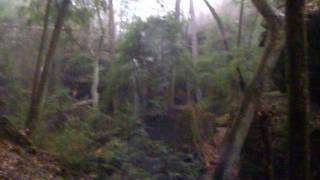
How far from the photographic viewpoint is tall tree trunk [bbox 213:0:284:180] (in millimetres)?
13164

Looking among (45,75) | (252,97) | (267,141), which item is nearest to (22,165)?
(45,75)

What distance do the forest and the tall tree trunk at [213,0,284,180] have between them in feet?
0.10

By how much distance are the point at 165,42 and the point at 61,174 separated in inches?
377

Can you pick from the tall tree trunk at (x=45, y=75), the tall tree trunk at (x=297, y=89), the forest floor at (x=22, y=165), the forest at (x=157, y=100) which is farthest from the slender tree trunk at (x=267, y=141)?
the tall tree trunk at (x=45, y=75)

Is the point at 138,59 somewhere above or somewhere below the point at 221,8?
below

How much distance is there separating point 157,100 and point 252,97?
724 centimetres

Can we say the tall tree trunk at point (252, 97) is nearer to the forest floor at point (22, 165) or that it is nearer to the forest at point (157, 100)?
the forest at point (157, 100)

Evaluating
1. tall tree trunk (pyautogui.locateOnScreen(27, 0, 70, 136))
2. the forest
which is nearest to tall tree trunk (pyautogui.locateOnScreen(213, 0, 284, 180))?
the forest

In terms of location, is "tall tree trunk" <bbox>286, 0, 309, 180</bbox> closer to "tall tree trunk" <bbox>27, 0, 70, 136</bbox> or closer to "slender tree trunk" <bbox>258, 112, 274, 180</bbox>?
"slender tree trunk" <bbox>258, 112, 274, 180</bbox>

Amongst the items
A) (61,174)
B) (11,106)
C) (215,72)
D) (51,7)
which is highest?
(51,7)

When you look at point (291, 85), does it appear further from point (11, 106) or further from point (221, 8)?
point (221, 8)

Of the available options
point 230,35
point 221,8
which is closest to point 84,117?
point 230,35

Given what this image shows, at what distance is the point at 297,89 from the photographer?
8375mm

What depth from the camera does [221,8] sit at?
129 feet
